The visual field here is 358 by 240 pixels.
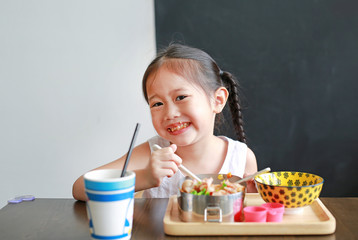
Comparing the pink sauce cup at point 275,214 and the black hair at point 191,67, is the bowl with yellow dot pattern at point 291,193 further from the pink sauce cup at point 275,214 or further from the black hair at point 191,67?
the black hair at point 191,67

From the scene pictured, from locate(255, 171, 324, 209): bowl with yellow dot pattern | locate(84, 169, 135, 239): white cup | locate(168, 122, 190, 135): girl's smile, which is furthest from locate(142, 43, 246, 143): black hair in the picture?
locate(84, 169, 135, 239): white cup

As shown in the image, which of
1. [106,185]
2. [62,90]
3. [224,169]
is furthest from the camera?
[62,90]

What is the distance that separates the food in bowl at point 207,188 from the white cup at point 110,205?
21 centimetres

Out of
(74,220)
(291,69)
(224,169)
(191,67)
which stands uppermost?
(191,67)

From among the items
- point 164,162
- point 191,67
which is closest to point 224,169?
point 191,67

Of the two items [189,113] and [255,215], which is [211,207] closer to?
[255,215]

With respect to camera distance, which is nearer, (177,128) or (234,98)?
(177,128)

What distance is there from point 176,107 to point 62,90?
0.80 meters

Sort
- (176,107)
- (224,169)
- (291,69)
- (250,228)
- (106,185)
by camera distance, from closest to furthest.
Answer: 1. (106,185)
2. (250,228)
3. (176,107)
4. (224,169)
5. (291,69)

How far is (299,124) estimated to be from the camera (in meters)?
2.65

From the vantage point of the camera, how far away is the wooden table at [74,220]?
79cm

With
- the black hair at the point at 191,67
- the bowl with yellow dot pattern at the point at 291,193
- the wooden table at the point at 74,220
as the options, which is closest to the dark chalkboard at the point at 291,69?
the black hair at the point at 191,67

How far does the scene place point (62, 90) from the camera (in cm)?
186

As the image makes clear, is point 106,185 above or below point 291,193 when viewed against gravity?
above
